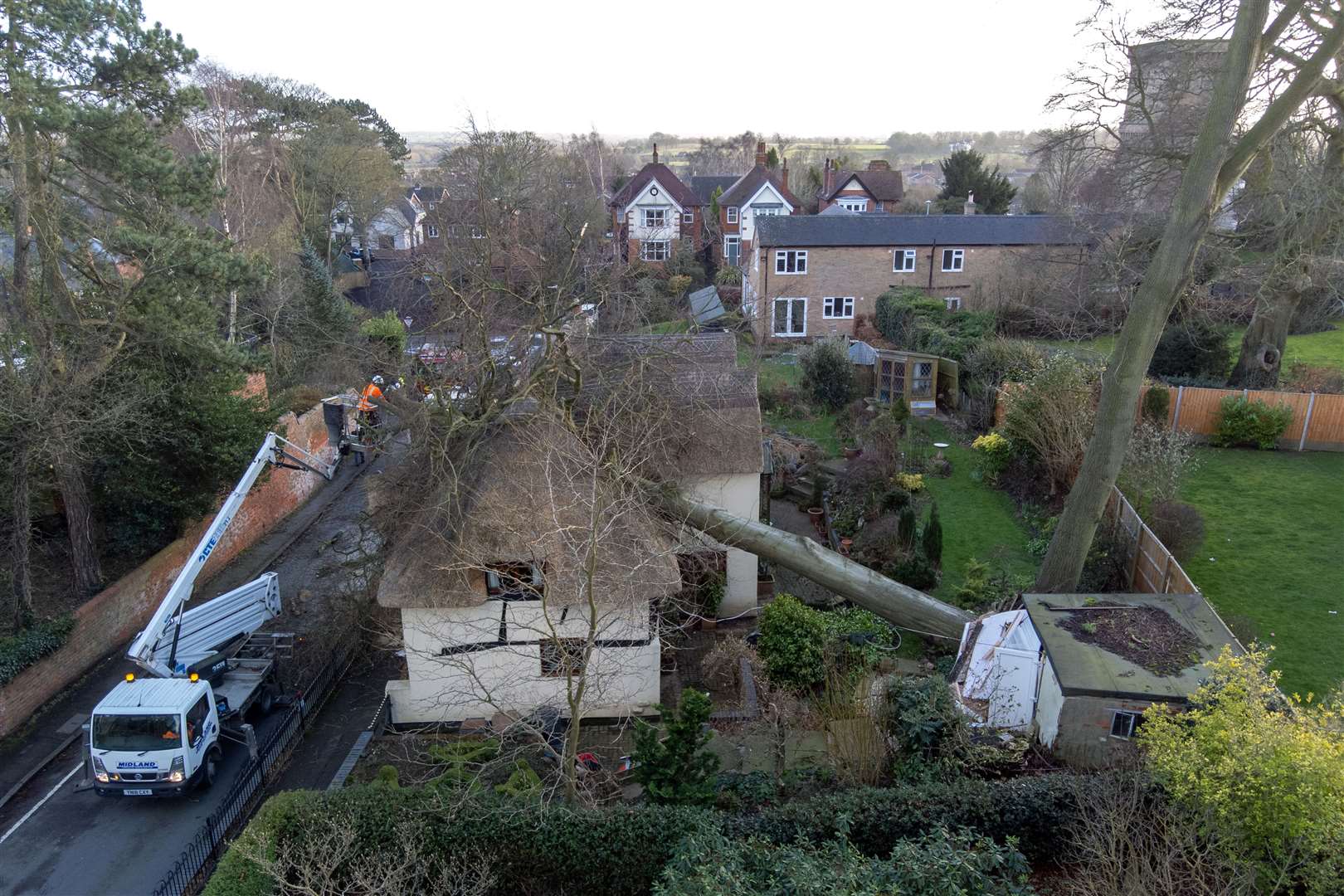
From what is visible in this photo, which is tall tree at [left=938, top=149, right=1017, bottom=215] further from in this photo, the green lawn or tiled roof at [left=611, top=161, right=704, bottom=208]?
the green lawn

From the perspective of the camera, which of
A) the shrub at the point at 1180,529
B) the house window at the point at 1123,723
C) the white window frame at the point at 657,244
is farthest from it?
the white window frame at the point at 657,244

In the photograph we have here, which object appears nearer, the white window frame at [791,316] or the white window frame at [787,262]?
the white window frame at [787,262]

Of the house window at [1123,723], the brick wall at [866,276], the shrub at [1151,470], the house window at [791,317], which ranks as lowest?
the house window at [1123,723]

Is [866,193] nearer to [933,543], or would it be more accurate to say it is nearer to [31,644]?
[933,543]

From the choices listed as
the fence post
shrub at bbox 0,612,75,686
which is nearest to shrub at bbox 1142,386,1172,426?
the fence post

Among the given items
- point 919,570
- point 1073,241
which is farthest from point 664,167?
point 919,570

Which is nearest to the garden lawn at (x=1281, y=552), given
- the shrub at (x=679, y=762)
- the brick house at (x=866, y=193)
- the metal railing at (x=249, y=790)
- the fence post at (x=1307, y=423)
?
the fence post at (x=1307, y=423)

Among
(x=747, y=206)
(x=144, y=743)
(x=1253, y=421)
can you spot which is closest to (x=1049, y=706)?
(x=144, y=743)

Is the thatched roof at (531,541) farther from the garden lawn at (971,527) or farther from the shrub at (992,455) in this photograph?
the shrub at (992,455)
